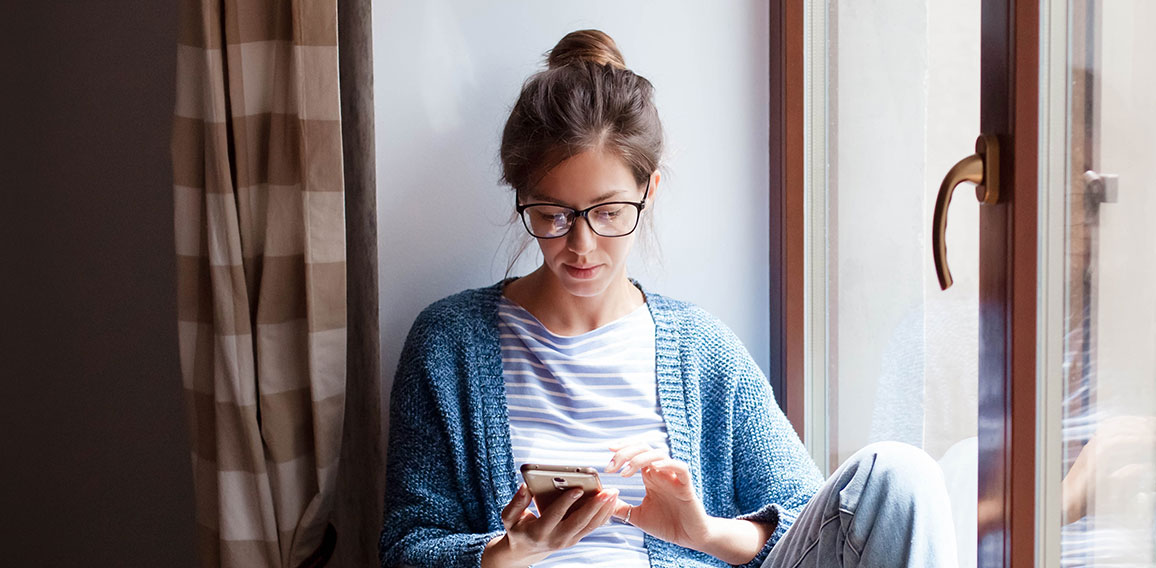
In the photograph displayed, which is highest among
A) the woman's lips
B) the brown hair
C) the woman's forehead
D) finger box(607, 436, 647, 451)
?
the brown hair

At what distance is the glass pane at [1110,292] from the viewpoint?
842 millimetres

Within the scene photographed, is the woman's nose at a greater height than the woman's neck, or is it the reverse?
the woman's nose

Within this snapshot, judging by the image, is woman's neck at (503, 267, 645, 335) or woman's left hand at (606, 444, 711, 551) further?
woman's neck at (503, 267, 645, 335)

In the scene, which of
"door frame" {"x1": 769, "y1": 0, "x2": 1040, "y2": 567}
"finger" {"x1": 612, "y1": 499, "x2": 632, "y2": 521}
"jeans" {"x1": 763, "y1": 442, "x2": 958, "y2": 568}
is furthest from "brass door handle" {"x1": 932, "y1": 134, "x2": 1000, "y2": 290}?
"finger" {"x1": 612, "y1": 499, "x2": 632, "y2": 521}

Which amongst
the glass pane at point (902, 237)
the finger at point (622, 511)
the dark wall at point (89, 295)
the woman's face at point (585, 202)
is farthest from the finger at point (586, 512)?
the dark wall at point (89, 295)

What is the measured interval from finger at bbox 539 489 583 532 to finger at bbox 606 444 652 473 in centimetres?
6

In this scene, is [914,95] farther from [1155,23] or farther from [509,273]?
[509,273]

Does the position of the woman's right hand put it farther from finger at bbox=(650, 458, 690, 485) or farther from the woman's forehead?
Answer: the woman's forehead

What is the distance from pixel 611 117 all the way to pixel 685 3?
0.42 meters

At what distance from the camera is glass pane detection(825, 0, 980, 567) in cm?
120

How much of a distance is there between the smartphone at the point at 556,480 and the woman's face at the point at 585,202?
1.12ft

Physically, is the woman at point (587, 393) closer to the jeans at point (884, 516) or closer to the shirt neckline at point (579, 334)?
the shirt neckline at point (579, 334)

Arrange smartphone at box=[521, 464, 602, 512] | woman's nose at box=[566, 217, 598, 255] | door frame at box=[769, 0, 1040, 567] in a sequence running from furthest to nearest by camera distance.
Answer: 1. woman's nose at box=[566, 217, 598, 255]
2. smartphone at box=[521, 464, 602, 512]
3. door frame at box=[769, 0, 1040, 567]

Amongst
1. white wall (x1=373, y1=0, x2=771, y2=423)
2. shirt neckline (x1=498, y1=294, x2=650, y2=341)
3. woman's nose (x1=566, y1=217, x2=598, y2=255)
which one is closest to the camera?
woman's nose (x1=566, y1=217, x2=598, y2=255)
